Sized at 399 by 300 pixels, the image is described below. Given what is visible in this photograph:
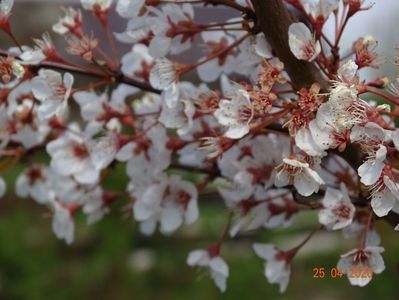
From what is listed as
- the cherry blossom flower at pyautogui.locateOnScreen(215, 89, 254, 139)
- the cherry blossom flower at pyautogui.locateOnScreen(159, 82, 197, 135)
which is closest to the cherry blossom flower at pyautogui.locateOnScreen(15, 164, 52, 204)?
the cherry blossom flower at pyautogui.locateOnScreen(159, 82, 197, 135)

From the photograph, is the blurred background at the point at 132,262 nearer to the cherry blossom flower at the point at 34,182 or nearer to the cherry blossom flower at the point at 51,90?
the cherry blossom flower at the point at 34,182

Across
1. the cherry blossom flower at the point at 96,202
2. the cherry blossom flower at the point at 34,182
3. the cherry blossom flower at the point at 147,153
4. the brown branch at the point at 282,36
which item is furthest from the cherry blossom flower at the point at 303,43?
the cherry blossom flower at the point at 34,182

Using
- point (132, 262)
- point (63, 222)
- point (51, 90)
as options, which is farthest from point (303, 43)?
point (132, 262)

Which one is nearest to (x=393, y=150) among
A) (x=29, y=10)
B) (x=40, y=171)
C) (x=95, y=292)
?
(x=40, y=171)

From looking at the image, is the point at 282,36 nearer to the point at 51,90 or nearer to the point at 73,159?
the point at 51,90

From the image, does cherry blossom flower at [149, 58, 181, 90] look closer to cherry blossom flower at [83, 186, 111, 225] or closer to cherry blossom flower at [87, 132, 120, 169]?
cherry blossom flower at [87, 132, 120, 169]

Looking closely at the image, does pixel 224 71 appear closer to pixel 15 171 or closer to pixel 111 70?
pixel 111 70
